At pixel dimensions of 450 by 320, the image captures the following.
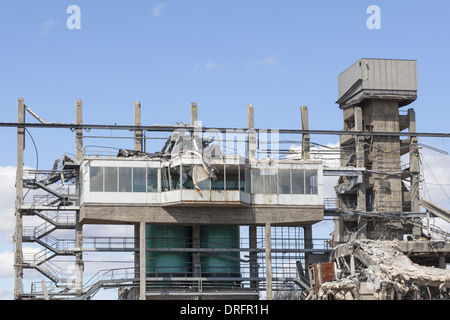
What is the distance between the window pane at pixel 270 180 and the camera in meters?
88.1

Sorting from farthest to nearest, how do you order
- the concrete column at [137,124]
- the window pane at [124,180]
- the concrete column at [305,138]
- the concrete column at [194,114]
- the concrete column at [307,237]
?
the concrete column at [305,138] < the concrete column at [307,237] < the concrete column at [194,114] < the concrete column at [137,124] < the window pane at [124,180]

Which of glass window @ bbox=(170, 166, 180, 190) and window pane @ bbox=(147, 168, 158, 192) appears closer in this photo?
glass window @ bbox=(170, 166, 180, 190)

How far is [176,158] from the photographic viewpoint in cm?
8450

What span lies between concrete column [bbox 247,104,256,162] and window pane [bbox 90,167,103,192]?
14.7 metres

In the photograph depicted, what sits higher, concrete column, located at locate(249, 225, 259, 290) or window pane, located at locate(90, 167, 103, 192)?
window pane, located at locate(90, 167, 103, 192)

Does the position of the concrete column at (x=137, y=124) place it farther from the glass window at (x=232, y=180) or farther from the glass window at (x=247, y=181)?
the glass window at (x=247, y=181)

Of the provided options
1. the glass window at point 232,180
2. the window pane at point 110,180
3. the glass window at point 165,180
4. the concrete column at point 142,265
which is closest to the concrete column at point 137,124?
the glass window at point 165,180

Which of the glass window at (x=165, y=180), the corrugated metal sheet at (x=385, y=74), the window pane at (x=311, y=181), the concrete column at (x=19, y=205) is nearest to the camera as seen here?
the concrete column at (x=19, y=205)

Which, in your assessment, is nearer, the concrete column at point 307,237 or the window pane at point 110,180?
the window pane at point 110,180

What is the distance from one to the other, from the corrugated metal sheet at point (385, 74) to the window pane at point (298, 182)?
14.8 metres

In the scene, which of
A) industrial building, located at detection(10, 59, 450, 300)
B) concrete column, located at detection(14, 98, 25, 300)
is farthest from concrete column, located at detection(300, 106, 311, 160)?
concrete column, located at detection(14, 98, 25, 300)

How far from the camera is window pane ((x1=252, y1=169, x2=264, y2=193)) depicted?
288ft

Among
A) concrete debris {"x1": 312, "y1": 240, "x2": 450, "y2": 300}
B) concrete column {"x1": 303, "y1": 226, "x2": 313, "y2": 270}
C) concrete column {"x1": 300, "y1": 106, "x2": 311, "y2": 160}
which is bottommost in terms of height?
concrete debris {"x1": 312, "y1": 240, "x2": 450, "y2": 300}

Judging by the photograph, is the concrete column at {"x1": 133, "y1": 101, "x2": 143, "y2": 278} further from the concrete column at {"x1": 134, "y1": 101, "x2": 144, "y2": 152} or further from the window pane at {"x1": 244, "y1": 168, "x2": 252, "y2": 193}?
the window pane at {"x1": 244, "y1": 168, "x2": 252, "y2": 193}
